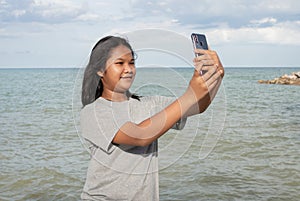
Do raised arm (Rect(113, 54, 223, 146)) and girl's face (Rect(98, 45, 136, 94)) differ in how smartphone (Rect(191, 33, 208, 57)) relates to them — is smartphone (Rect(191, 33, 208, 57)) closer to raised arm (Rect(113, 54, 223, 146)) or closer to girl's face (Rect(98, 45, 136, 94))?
raised arm (Rect(113, 54, 223, 146))

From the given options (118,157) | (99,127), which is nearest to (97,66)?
(99,127)

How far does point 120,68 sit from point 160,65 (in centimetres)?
17

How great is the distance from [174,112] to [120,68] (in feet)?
1.11

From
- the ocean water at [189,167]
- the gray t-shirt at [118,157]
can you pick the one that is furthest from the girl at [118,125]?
the ocean water at [189,167]

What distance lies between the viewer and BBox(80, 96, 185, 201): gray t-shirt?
174 cm

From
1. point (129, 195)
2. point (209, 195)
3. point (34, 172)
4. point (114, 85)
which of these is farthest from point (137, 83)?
point (34, 172)

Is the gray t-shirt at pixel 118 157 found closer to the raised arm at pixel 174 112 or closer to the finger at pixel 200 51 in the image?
the raised arm at pixel 174 112

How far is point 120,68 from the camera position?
5.75 ft

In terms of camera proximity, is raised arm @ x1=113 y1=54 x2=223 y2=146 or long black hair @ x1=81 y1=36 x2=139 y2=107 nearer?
raised arm @ x1=113 y1=54 x2=223 y2=146

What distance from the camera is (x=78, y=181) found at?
520cm

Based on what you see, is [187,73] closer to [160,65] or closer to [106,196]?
[160,65]

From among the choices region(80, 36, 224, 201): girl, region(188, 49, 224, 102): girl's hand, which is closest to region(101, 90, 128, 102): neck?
region(80, 36, 224, 201): girl

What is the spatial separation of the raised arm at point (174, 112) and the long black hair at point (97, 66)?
29 centimetres

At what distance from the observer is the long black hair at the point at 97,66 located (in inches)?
69.8
